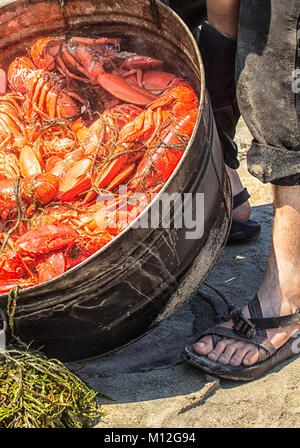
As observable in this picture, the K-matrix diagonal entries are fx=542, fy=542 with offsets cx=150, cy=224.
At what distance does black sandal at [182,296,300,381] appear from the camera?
7.50 feet

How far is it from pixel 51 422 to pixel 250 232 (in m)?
1.88

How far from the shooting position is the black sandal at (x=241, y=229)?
3.37 metres

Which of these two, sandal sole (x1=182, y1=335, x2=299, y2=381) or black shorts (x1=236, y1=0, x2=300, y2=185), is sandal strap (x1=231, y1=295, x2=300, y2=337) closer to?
sandal sole (x1=182, y1=335, x2=299, y2=381)

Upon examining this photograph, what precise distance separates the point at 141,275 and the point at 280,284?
2.38 ft

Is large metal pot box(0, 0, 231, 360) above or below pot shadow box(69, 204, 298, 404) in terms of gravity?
above

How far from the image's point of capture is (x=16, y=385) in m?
2.01

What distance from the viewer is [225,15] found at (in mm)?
2541

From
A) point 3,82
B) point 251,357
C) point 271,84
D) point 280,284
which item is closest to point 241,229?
point 280,284

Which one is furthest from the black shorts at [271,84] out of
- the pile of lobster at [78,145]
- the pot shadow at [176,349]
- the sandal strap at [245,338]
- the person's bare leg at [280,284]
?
the pot shadow at [176,349]

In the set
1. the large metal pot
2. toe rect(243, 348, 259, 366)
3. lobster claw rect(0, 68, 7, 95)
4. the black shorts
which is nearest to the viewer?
the large metal pot

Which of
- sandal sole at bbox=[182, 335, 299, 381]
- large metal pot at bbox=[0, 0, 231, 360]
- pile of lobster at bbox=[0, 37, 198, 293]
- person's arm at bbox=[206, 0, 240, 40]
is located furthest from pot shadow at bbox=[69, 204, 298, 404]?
person's arm at bbox=[206, 0, 240, 40]

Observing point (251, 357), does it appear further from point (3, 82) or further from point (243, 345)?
point (3, 82)

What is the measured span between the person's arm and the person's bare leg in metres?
0.82

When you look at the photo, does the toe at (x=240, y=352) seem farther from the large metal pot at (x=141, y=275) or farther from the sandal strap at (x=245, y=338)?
the large metal pot at (x=141, y=275)
